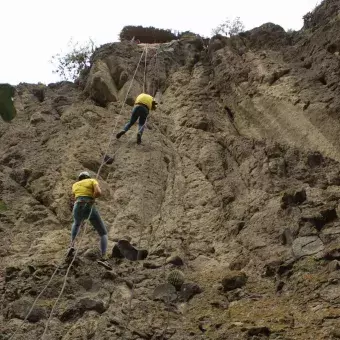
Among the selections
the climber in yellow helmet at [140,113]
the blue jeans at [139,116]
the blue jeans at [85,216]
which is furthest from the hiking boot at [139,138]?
the blue jeans at [85,216]

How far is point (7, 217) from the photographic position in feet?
39.3

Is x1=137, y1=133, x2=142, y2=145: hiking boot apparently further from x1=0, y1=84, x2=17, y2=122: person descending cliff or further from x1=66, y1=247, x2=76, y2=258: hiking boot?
x1=0, y1=84, x2=17, y2=122: person descending cliff

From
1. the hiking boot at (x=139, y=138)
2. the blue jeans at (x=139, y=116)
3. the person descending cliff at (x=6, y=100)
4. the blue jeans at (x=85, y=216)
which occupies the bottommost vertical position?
the blue jeans at (x=85, y=216)

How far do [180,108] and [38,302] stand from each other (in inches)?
363

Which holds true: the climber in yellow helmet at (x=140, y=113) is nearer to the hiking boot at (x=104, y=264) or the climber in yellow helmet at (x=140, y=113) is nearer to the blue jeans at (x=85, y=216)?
the blue jeans at (x=85, y=216)

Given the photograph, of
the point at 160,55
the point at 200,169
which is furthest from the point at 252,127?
the point at 160,55

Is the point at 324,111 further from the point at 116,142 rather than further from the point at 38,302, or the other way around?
the point at 38,302

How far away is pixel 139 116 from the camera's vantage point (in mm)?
15273

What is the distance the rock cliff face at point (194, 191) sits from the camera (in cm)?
849

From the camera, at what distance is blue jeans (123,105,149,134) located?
15.1m

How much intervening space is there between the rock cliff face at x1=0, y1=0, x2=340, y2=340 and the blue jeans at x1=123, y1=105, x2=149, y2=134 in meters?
0.44

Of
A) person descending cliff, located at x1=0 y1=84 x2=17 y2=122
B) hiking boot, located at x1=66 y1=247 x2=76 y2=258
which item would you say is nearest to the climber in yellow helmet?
hiking boot, located at x1=66 y1=247 x2=76 y2=258

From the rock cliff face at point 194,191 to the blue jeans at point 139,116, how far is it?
44 centimetres

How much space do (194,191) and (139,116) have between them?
Answer: 11.2 ft
